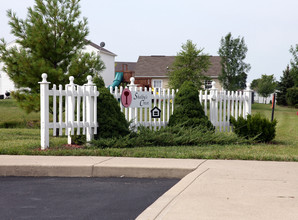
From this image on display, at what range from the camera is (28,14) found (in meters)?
17.7

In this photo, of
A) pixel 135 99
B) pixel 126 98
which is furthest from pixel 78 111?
pixel 135 99

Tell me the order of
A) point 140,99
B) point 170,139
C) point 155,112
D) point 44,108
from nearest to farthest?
point 44,108
point 170,139
point 140,99
point 155,112

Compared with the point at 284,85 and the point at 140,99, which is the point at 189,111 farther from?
the point at 284,85

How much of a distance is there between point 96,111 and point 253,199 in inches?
252

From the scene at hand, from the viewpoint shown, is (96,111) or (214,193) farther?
(96,111)

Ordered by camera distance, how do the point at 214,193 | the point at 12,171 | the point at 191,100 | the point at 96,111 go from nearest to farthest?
the point at 214,193
the point at 12,171
the point at 96,111
the point at 191,100

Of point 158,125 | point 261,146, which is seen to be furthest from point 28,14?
point 261,146

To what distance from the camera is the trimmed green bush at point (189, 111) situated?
1288 cm

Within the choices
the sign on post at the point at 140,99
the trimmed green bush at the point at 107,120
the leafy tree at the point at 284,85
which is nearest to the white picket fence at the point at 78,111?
the trimmed green bush at the point at 107,120

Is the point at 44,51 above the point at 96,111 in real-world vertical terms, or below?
above

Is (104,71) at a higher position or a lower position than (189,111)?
higher

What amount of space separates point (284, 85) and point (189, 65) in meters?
20.6

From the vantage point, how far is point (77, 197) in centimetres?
642

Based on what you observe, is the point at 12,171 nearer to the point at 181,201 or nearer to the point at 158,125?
the point at 181,201
